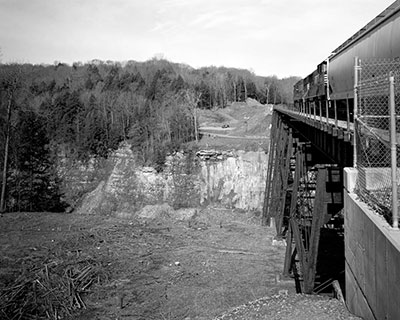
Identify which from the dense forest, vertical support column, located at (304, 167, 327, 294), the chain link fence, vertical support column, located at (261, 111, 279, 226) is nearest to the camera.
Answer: the chain link fence

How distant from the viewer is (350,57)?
11.6 metres

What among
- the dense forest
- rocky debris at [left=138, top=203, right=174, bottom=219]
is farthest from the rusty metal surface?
the dense forest

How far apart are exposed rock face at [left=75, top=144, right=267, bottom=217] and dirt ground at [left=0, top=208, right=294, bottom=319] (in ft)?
46.7

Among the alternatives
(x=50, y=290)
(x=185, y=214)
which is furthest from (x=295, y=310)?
(x=185, y=214)

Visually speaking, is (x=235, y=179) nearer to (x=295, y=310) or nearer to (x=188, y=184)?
(x=188, y=184)

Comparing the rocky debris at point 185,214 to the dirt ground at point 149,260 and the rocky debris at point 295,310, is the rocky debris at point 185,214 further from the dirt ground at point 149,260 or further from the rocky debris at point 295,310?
the rocky debris at point 295,310

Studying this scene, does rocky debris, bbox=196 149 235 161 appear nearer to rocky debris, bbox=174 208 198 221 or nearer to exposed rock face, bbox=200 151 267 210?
exposed rock face, bbox=200 151 267 210

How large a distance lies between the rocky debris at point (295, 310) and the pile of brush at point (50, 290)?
15.5 ft

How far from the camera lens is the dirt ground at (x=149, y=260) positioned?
37.7ft

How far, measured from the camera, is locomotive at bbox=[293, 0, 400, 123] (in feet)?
27.2

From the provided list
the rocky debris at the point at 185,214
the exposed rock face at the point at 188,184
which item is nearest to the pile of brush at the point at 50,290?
the rocky debris at the point at 185,214

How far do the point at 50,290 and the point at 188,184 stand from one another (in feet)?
96.1

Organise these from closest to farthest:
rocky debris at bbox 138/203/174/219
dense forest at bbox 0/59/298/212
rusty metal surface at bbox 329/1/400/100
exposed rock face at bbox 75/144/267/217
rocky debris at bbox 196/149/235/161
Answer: rusty metal surface at bbox 329/1/400/100
rocky debris at bbox 138/203/174/219
dense forest at bbox 0/59/298/212
exposed rock face at bbox 75/144/267/217
rocky debris at bbox 196/149/235/161

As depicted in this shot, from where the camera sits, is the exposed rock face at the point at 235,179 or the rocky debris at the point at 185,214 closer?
the rocky debris at the point at 185,214
